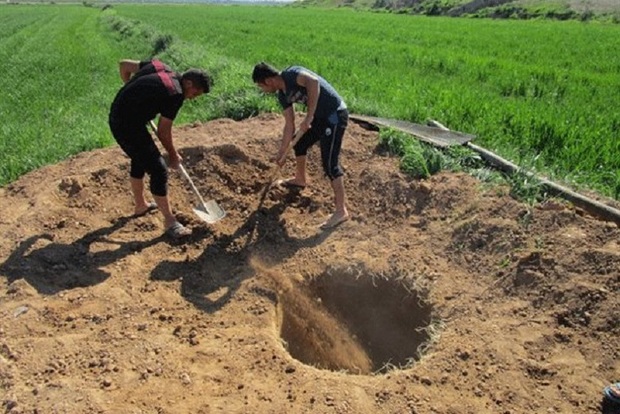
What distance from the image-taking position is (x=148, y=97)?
426 cm

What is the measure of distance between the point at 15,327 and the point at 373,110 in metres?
4.98

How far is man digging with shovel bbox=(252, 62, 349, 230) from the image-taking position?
4.35 metres

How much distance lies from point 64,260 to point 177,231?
3.08 ft

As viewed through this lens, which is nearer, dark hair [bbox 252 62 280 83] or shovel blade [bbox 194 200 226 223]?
dark hair [bbox 252 62 280 83]

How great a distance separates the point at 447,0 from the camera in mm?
41344

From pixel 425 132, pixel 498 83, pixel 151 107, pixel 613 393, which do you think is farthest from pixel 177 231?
pixel 498 83

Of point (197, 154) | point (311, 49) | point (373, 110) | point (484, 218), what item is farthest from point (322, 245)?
point (311, 49)

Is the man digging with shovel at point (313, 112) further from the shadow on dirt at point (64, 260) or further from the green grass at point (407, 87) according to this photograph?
the green grass at point (407, 87)

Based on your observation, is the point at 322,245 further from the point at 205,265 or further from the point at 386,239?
the point at 205,265

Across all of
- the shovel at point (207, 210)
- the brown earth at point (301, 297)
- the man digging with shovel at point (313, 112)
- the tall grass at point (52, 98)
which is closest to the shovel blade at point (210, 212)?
the shovel at point (207, 210)

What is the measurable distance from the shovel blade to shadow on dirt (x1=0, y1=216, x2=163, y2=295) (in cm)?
43

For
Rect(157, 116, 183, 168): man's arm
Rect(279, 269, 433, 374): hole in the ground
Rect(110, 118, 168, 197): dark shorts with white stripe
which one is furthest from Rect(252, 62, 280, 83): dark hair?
Rect(279, 269, 433, 374): hole in the ground

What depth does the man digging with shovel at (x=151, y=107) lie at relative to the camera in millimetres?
4230

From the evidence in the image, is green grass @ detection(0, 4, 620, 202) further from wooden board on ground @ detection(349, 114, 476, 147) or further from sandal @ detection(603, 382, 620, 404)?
sandal @ detection(603, 382, 620, 404)
